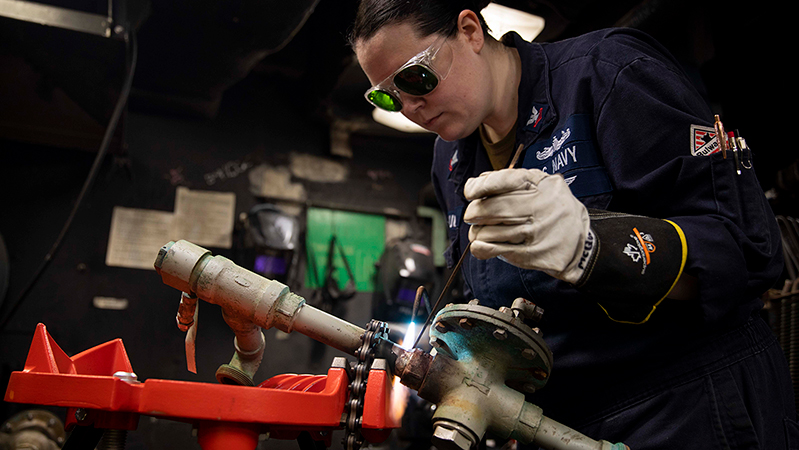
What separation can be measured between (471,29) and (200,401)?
3.49ft

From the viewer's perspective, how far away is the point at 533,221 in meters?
0.80

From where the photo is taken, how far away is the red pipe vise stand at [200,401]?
84 cm

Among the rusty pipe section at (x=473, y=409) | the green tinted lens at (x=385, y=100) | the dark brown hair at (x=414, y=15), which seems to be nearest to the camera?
the rusty pipe section at (x=473, y=409)

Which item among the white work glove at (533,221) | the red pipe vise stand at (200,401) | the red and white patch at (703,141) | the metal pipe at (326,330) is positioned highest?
the red and white patch at (703,141)

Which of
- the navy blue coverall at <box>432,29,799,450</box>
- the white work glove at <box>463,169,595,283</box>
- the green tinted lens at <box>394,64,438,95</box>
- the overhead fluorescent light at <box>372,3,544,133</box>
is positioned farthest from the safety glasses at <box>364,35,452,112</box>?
the overhead fluorescent light at <box>372,3,544,133</box>

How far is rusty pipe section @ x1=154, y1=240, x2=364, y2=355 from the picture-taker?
1.03 meters

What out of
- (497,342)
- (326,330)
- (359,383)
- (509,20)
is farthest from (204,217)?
(497,342)

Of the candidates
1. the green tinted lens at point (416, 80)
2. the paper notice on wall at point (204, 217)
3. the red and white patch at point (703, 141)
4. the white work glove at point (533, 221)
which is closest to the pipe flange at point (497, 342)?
the white work glove at point (533, 221)

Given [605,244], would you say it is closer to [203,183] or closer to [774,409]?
[774,409]

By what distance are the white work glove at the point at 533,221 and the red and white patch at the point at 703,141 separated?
0.31 metres

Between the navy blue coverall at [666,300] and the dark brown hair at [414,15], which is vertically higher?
the dark brown hair at [414,15]

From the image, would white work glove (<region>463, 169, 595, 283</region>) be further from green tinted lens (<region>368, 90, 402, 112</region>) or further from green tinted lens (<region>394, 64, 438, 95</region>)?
green tinted lens (<region>368, 90, 402, 112</region>)

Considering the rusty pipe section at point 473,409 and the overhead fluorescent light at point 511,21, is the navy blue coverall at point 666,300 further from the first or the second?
the overhead fluorescent light at point 511,21

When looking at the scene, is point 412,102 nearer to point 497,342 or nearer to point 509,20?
point 497,342
